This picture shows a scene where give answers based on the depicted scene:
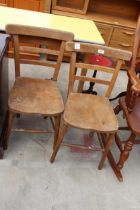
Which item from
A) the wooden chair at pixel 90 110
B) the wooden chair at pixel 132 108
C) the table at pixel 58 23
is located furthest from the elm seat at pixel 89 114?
the table at pixel 58 23

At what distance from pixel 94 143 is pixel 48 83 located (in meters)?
0.67

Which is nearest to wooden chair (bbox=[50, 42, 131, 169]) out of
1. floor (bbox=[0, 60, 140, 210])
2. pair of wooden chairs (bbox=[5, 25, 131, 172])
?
pair of wooden chairs (bbox=[5, 25, 131, 172])

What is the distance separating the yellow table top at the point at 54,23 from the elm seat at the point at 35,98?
0.42m

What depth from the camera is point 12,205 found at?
1.43 meters

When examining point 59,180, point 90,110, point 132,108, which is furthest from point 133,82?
point 59,180

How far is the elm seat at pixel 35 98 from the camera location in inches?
59.9

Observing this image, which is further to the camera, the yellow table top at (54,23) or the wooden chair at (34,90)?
the yellow table top at (54,23)

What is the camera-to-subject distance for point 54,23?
1.93 meters

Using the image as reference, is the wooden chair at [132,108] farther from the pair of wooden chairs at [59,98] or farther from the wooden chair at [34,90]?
the wooden chair at [34,90]

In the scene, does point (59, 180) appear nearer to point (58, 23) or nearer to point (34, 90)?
point (34, 90)

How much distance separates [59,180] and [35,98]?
0.61 metres

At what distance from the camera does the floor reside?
151 cm

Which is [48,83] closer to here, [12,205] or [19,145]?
[19,145]

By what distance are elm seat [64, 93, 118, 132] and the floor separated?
Answer: 43 centimetres
